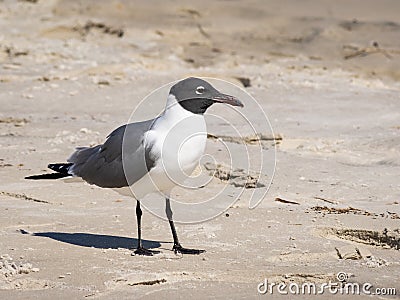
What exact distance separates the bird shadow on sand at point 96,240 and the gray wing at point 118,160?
12.4 inches

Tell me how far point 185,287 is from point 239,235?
45.6 inches

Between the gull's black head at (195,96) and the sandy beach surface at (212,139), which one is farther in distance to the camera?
the gull's black head at (195,96)

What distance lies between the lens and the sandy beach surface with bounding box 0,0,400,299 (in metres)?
4.54

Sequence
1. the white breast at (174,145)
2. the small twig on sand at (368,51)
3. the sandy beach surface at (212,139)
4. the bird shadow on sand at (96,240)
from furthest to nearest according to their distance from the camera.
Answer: the small twig on sand at (368,51), the bird shadow on sand at (96,240), the white breast at (174,145), the sandy beach surface at (212,139)

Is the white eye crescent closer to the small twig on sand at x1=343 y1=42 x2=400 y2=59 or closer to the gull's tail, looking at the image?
the gull's tail

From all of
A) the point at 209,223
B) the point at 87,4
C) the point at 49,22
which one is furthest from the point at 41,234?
the point at 87,4

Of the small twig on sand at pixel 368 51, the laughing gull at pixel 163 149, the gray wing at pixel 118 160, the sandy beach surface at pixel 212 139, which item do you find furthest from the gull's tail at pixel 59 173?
the small twig on sand at pixel 368 51

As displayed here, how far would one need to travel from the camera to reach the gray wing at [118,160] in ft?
16.0

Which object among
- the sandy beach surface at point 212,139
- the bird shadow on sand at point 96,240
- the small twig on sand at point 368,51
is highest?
the small twig on sand at point 368,51

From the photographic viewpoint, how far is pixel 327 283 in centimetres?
431

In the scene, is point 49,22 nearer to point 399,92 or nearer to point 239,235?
point 399,92

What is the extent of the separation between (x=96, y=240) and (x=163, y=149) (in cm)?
77

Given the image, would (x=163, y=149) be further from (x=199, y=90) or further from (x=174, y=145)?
(x=199, y=90)

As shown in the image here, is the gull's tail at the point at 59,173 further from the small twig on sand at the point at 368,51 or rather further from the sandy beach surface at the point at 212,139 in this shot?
the small twig on sand at the point at 368,51
